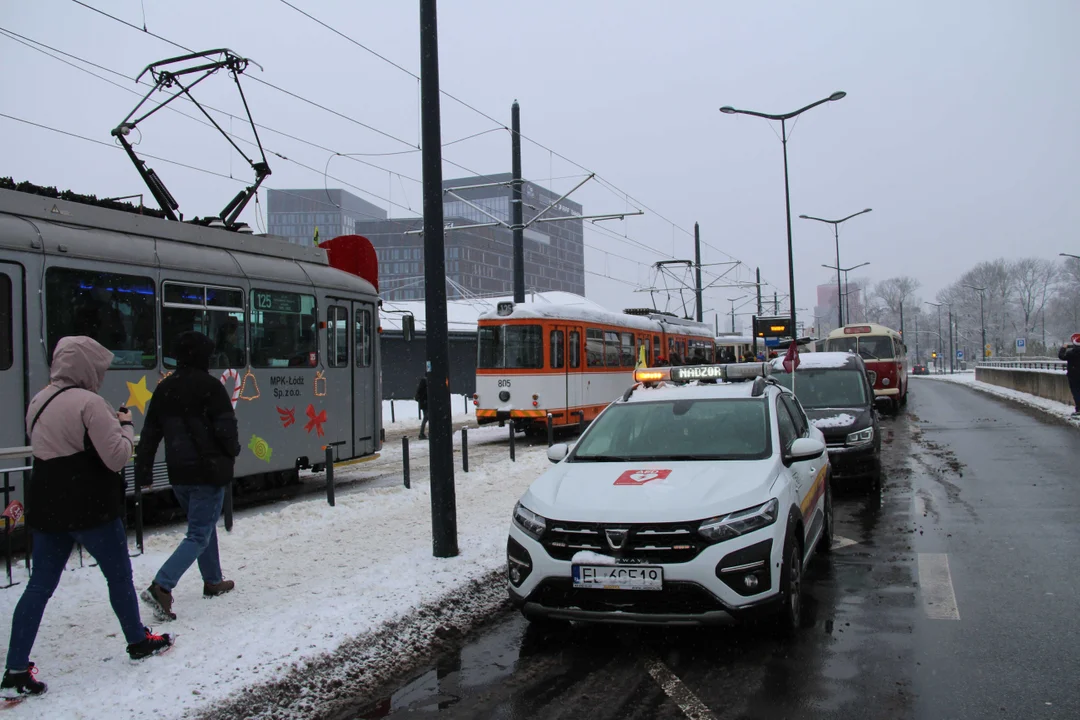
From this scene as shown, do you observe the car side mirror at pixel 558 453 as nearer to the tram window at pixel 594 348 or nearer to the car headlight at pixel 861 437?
the car headlight at pixel 861 437

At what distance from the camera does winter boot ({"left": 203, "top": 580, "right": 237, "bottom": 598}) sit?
20.1ft

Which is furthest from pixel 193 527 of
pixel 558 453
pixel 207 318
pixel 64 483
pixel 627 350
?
pixel 627 350

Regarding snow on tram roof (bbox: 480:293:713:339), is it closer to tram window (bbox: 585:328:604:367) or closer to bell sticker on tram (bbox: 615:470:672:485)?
tram window (bbox: 585:328:604:367)

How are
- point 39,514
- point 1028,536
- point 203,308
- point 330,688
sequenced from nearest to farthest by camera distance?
point 39,514
point 330,688
point 1028,536
point 203,308

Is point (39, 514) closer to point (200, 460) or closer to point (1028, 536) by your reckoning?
point (200, 460)

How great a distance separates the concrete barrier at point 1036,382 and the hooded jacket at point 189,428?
25605 mm

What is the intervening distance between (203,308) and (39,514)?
558 centimetres

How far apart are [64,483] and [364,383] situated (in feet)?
26.4

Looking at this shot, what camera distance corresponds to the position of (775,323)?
99.3ft

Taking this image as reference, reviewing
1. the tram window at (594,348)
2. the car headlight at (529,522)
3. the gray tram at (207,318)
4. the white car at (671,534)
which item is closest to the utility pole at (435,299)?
the white car at (671,534)

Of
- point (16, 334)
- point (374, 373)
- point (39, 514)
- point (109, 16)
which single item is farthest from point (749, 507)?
point (109, 16)

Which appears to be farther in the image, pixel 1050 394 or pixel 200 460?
pixel 1050 394

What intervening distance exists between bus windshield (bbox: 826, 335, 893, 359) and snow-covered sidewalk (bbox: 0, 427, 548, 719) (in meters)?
22.6

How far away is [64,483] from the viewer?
14.1 ft
